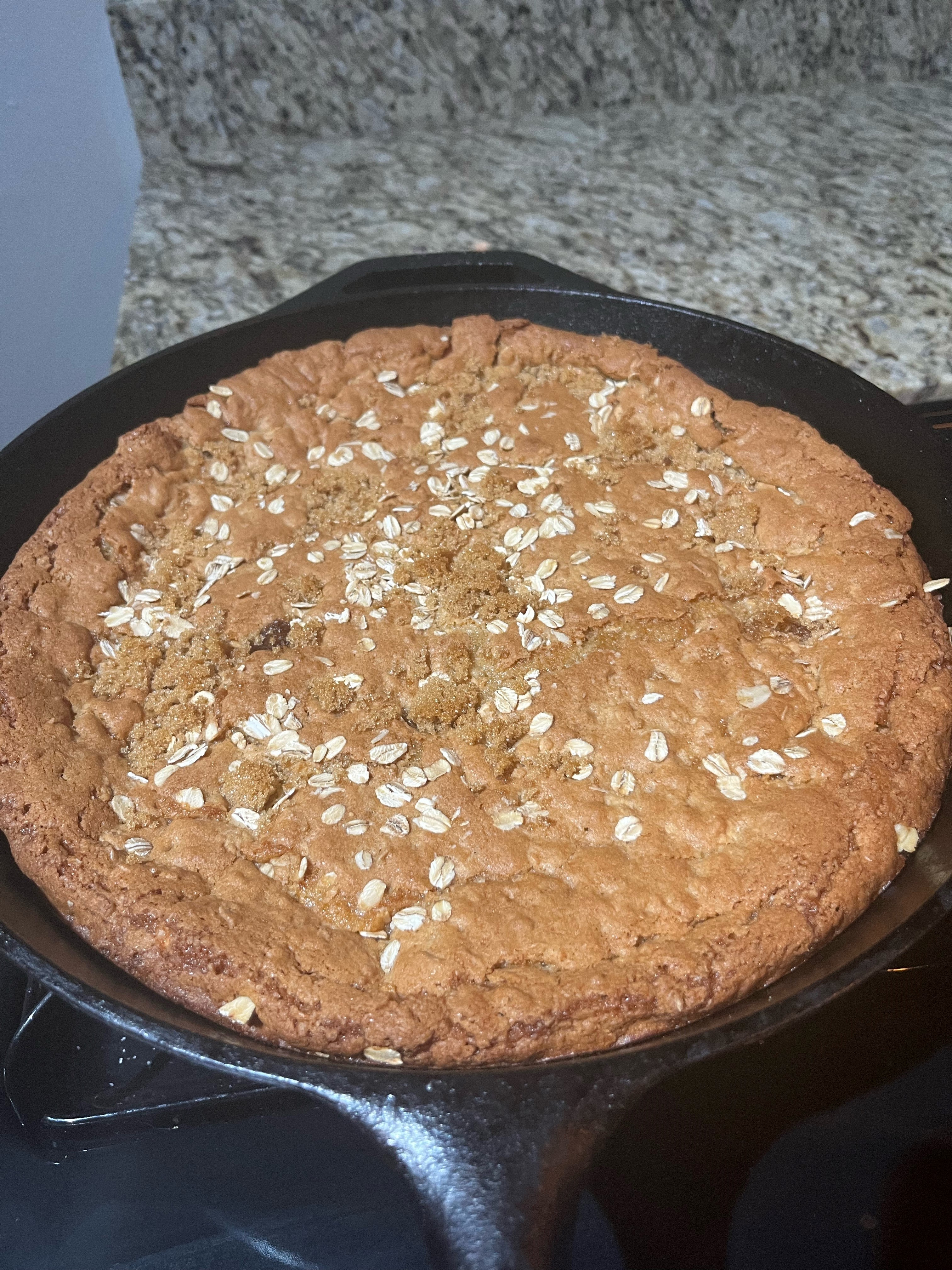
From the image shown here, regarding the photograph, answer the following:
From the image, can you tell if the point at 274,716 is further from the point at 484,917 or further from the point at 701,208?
the point at 701,208

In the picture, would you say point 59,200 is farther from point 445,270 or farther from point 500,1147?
point 500,1147

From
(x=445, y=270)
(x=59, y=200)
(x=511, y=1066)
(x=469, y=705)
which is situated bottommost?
(x=511, y=1066)

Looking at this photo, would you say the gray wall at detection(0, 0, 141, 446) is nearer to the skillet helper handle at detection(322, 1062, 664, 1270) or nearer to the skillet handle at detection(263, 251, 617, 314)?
the skillet handle at detection(263, 251, 617, 314)

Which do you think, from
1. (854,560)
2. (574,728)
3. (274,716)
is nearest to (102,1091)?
(274,716)

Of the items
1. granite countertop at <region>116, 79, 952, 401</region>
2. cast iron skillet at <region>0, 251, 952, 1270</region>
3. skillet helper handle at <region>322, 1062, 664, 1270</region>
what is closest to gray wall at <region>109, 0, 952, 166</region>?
granite countertop at <region>116, 79, 952, 401</region>

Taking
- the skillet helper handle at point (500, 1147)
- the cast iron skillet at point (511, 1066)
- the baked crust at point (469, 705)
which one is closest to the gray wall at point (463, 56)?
the cast iron skillet at point (511, 1066)

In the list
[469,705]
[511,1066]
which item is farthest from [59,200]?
[511,1066]
